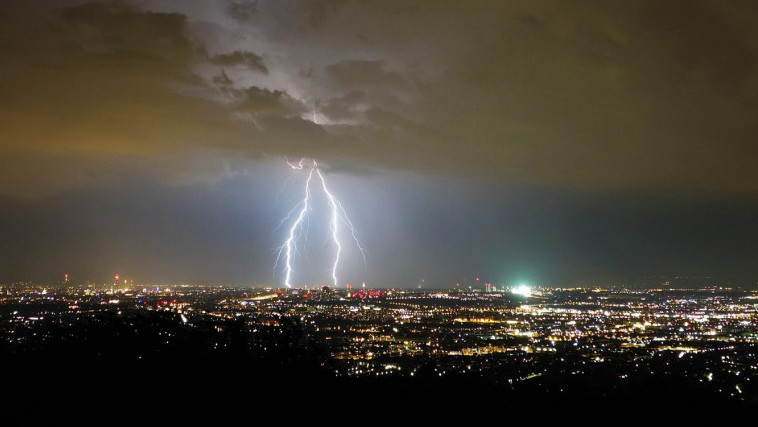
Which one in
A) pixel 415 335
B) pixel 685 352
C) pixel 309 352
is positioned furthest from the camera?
pixel 415 335

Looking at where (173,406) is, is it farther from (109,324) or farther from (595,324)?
(595,324)

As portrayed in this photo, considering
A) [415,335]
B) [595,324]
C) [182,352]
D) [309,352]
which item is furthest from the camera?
[595,324]

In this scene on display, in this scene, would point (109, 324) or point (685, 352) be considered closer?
point (109, 324)

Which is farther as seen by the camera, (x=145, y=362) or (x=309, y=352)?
(x=309, y=352)

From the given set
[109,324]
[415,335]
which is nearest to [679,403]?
[109,324]

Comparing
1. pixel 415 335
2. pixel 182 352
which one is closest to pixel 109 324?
pixel 182 352

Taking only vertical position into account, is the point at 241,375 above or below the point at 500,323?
below

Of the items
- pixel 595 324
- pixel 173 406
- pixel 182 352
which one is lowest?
pixel 173 406

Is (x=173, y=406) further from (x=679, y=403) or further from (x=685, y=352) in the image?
(x=685, y=352)

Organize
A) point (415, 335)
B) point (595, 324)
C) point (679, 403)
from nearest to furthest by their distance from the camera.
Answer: point (679, 403) → point (415, 335) → point (595, 324)
